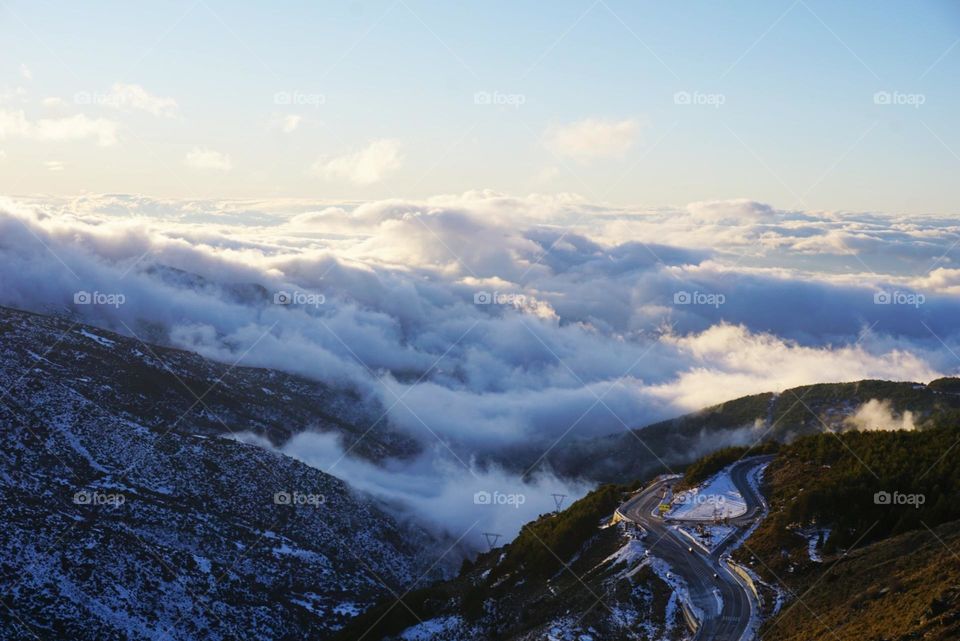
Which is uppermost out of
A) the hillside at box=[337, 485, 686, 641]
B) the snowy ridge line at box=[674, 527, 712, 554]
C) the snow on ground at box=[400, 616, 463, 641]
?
the snowy ridge line at box=[674, 527, 712, 554]

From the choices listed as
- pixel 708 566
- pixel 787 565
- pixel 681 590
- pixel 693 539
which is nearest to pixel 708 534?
pixel 693 539

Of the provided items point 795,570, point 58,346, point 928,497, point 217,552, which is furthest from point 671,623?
point 58,346

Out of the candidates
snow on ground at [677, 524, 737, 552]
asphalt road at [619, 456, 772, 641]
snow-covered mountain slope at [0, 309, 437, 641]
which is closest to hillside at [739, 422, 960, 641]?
asphalt road at [619, 456, 772, 641]

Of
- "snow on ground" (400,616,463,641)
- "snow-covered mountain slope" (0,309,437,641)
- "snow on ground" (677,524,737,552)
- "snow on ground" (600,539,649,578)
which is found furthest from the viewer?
"snow-covered mountain slope" (0,309,437,641)

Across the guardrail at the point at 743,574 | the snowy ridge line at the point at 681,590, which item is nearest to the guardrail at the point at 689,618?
the snowy ridge line at the point at 681,590

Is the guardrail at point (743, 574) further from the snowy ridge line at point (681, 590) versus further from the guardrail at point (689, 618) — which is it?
the guardrail at point (689, 618)

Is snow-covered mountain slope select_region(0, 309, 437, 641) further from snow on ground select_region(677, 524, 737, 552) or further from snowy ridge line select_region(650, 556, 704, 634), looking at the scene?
snowy ridge line select_region(650, 556, 704, 634)
